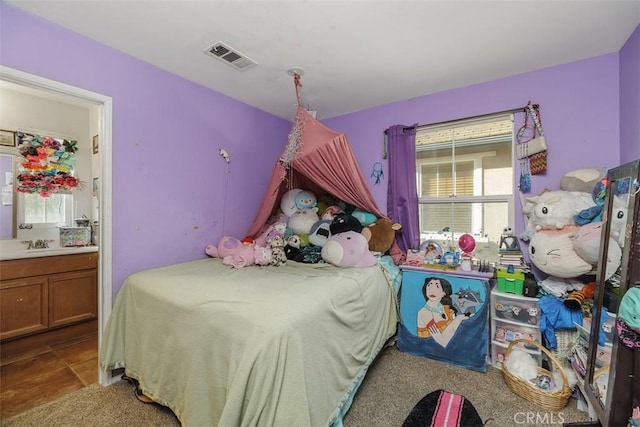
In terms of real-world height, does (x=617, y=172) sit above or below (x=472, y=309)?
above

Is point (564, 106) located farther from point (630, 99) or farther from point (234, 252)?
point (234, 252)

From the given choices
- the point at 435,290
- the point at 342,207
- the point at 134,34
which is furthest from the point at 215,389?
the point at 134,34

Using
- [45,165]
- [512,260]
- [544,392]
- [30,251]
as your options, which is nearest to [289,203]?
[512,260]

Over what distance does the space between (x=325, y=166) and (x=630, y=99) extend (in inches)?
84.5

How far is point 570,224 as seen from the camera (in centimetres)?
194

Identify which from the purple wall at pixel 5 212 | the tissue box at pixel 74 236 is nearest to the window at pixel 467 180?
the tissue box at pixel 74 236

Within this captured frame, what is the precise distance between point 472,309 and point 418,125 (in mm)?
1780

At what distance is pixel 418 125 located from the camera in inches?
110

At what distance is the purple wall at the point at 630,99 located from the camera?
1.74 meters

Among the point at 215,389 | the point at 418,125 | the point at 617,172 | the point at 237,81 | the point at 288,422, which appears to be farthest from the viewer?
the point at 418,125

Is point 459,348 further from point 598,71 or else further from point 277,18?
point 277,18

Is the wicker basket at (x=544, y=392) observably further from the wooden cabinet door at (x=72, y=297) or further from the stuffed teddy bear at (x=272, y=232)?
the wooden cabinet door at (x=72, y=297)

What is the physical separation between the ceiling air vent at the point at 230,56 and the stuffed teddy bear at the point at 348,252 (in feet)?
5.15

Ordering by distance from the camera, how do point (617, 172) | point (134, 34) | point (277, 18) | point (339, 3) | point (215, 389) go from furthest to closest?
point (134, 34), point (277, 18), point (339, 3), point (617, 172), point (215, 389)
